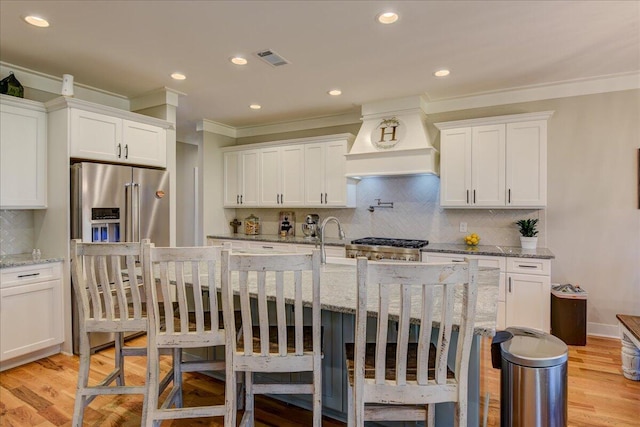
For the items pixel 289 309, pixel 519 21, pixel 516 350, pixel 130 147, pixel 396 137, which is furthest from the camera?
pixel 396 137

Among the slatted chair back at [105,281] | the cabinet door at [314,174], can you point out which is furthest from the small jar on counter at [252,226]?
the slatted chair back at [105,281]

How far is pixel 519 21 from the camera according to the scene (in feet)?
8.20

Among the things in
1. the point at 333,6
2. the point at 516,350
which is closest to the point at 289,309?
the point at 516,350

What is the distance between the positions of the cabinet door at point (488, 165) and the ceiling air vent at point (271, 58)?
7.28ft

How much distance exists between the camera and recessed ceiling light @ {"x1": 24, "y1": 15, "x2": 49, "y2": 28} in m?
2.44

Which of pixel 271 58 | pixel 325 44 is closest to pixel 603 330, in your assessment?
pixel 325 44

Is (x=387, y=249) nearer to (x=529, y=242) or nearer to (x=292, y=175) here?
(x=529, y=242)

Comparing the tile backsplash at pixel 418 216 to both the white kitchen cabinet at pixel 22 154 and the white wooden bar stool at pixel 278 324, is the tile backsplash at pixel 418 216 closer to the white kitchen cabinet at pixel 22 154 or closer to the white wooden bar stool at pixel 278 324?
the white wooden bar stool at pixel 278 324

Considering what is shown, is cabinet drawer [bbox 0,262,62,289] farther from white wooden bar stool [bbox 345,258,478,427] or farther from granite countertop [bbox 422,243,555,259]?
granite countertop [bbox 422,243,555,259]

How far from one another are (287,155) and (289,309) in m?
3.23

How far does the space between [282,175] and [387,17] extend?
3.02 metres

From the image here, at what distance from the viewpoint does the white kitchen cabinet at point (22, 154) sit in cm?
301

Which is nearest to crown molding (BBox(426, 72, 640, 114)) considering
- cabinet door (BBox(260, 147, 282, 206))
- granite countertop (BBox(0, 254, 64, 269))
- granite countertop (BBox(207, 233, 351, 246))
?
granite countertop (BBox(207, 233, 351, 246))

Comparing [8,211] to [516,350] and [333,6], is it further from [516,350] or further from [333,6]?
[516,350]
